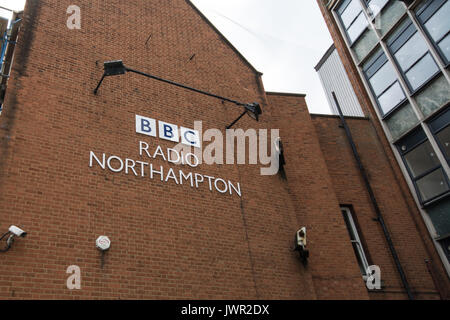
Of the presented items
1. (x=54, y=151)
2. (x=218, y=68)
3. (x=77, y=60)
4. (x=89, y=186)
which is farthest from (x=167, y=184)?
(x=218, y=68)

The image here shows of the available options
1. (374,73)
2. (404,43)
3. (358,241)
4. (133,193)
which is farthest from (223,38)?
(358,241)

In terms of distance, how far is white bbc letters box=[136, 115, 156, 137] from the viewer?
8.62 m

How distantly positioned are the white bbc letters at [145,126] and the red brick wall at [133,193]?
7.0 inches

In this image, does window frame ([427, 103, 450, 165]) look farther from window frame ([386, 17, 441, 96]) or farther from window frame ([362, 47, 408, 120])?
Answer: window frame ([362, 47, 408, 120])

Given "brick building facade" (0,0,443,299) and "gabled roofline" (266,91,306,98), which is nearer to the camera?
"brick building facade" (0,0,443,299)

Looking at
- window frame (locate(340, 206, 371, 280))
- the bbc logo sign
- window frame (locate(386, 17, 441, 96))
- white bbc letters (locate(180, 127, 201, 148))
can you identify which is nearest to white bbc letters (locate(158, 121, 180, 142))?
the bbc logo sign

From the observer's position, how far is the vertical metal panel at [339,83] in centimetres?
1970

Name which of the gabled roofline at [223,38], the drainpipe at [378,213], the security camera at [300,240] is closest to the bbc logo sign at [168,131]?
the security camera at [300,240]

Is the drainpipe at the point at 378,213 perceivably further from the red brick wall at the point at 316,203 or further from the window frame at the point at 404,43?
the window frame at the point at 404,43

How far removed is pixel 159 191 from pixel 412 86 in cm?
911

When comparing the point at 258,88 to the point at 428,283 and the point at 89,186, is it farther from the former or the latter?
the point at 428,283

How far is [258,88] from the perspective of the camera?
12.1 m

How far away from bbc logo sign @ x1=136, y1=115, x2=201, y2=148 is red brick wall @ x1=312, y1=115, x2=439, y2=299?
5.13 metres
